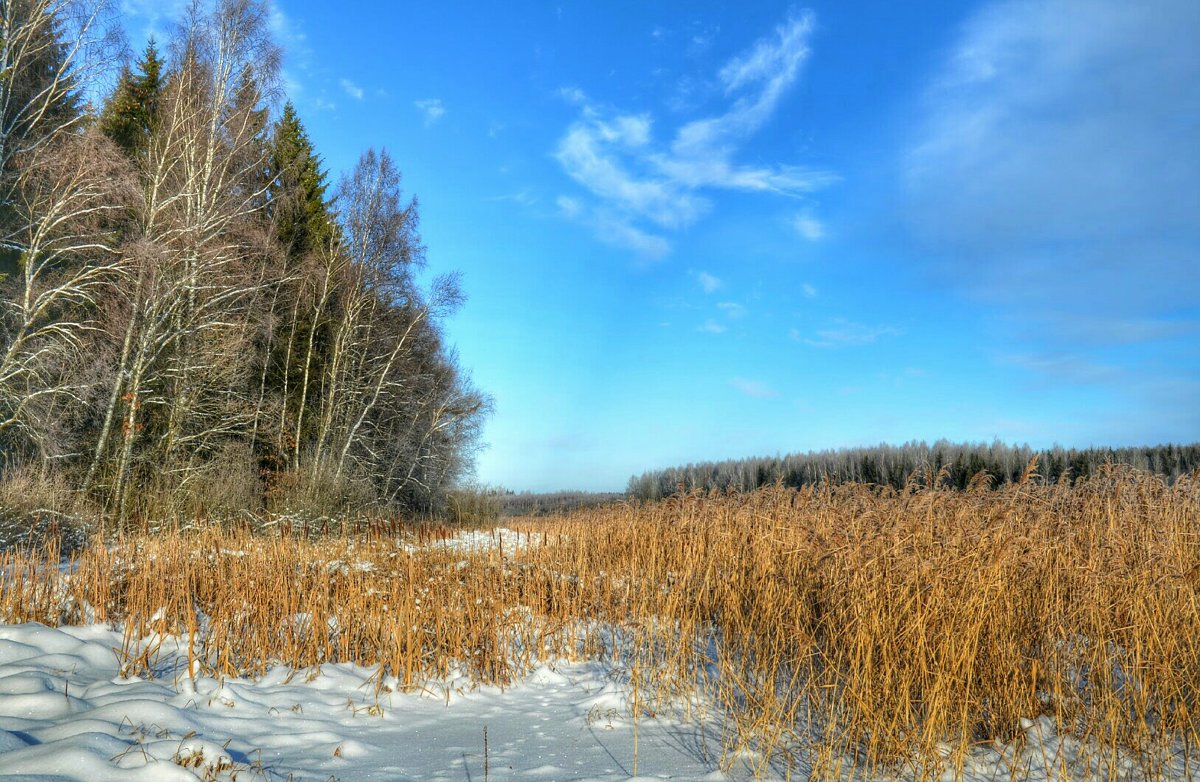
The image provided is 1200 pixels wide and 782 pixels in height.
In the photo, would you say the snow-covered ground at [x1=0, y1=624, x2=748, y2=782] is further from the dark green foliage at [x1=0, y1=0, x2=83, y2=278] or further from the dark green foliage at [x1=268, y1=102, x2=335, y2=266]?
the dark green foliage at [x1=268, y1=102, x2=335, y2=266]

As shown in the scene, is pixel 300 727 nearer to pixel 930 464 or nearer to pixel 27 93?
pixel 27 93

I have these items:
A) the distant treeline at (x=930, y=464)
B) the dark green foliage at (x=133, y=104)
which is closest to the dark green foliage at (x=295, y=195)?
the dark green foliage at (x=133, y=104)

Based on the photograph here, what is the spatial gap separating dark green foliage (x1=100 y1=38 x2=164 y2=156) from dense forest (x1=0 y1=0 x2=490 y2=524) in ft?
0.95

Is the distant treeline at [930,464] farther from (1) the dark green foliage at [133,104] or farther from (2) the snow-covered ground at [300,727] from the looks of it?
(1) the dark green foliage at [133,104]

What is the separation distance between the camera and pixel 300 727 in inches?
167

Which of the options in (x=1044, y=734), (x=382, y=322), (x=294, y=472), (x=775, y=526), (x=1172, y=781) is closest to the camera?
(x=1172, y=781)

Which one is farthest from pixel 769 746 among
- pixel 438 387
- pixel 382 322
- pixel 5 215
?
pixel 438 387

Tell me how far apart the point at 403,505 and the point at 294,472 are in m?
6.79

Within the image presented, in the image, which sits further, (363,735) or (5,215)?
(5,215)

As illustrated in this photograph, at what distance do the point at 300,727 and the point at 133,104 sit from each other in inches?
959

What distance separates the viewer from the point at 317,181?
84.5 ft

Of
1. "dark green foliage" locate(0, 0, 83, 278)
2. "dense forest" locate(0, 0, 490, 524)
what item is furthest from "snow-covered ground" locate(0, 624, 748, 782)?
"dark green foliage" locate(0, 0, 83, 278)

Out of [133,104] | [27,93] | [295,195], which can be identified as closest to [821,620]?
[27,93]

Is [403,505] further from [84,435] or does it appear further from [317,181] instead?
[317,181]
